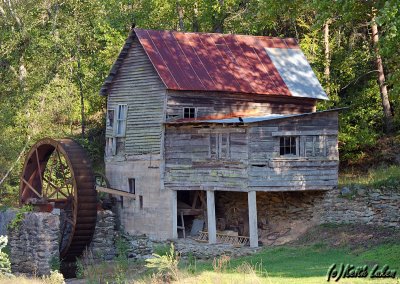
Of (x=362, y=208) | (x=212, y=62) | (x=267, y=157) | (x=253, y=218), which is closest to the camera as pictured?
(x=362, y=208)

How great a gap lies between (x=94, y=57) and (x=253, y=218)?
662 inches

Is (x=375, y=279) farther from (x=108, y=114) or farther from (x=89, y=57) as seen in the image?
(x=89, y=57)

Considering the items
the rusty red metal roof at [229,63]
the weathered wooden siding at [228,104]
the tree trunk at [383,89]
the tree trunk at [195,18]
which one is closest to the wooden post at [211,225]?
the weathered wooden siding at [228,104]

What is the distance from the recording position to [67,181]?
3647cm

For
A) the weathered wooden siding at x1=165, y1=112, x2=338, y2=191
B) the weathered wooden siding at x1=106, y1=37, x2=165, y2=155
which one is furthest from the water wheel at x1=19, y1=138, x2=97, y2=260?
the weathered wooden siding at x1=165, y1=112, x2=338, y2=191

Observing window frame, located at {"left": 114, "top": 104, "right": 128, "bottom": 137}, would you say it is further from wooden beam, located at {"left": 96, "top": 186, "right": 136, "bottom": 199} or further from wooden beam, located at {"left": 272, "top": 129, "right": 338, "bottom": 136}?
wooden beam, located at {"left": 272, "top": 129, "right": 338, "bottom": 136}

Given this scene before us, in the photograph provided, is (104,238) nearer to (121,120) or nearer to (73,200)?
(73,200)

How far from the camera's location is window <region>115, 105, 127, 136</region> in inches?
1415

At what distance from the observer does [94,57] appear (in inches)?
1779

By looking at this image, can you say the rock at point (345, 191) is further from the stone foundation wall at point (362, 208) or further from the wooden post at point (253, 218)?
the wooden post at point (253, 218)

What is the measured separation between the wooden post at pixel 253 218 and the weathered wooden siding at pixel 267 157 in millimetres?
324

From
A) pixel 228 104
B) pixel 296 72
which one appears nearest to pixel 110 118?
pixel 228 104

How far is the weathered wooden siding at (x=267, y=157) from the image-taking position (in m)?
31.9

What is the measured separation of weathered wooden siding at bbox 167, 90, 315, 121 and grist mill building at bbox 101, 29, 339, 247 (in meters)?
0.04
